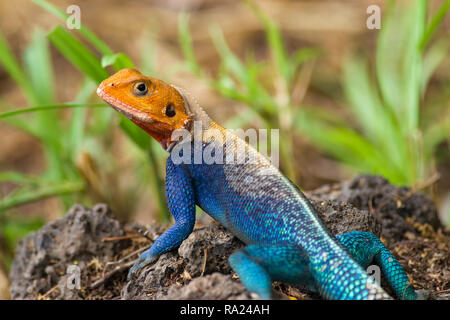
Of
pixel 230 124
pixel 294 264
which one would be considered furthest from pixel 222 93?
pixel 294 264

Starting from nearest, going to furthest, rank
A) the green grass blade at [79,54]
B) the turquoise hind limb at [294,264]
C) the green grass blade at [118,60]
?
1. the turquoise hind limb at [294,264]
2. the green grass blade at [118,60]
3. the green grass blade at [79,54]

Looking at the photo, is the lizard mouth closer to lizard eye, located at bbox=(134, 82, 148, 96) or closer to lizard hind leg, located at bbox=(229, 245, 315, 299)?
lizard eye, located at bbox=(134, 82, 148, 96)

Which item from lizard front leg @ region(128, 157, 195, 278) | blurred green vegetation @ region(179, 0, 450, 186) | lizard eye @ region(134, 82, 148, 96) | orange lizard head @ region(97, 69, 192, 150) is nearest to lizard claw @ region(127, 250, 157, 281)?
lizard front leg @ region(128, 157, 195, 278)

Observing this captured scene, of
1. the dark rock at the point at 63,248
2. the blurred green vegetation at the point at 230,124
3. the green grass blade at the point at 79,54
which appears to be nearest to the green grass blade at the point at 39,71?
the blurred green vegetation at the point at 230,124

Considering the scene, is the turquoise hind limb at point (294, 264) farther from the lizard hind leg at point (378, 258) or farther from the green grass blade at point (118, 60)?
the green grass blade at point (118, 60)

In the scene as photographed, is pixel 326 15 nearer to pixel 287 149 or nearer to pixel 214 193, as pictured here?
pixel 287 149
